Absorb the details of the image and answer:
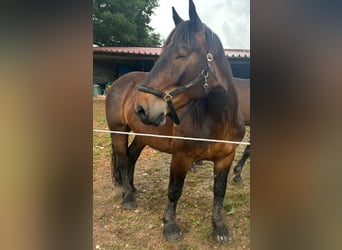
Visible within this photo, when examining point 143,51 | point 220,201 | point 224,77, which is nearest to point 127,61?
point 143,51

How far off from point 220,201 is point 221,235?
0.12 m

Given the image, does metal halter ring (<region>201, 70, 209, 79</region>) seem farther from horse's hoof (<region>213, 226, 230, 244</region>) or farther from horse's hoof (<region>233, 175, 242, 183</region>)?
horse's hoof (<region>213, 226, 230, 244</region>)

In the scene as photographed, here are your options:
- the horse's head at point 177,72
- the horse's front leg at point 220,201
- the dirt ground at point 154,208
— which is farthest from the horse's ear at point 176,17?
the horse's front leg at point 220,201

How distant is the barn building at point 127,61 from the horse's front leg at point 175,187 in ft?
1.21

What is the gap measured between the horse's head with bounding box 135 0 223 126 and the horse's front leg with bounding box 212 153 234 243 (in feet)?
0.90

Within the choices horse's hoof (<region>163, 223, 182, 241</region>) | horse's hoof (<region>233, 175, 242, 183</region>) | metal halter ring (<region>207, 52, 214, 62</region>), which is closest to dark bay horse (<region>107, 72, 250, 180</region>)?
horse's hoof (<region>233, 175, 242, 183</region>)

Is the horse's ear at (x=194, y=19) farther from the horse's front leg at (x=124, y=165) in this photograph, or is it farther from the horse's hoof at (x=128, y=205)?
the horse's hoof at (x=128, y=205)

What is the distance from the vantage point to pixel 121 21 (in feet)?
2.48

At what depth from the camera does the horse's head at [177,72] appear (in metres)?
0.78

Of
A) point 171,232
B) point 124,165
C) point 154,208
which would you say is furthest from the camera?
point 124,165

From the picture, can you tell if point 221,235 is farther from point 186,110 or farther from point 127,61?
point 127,61
